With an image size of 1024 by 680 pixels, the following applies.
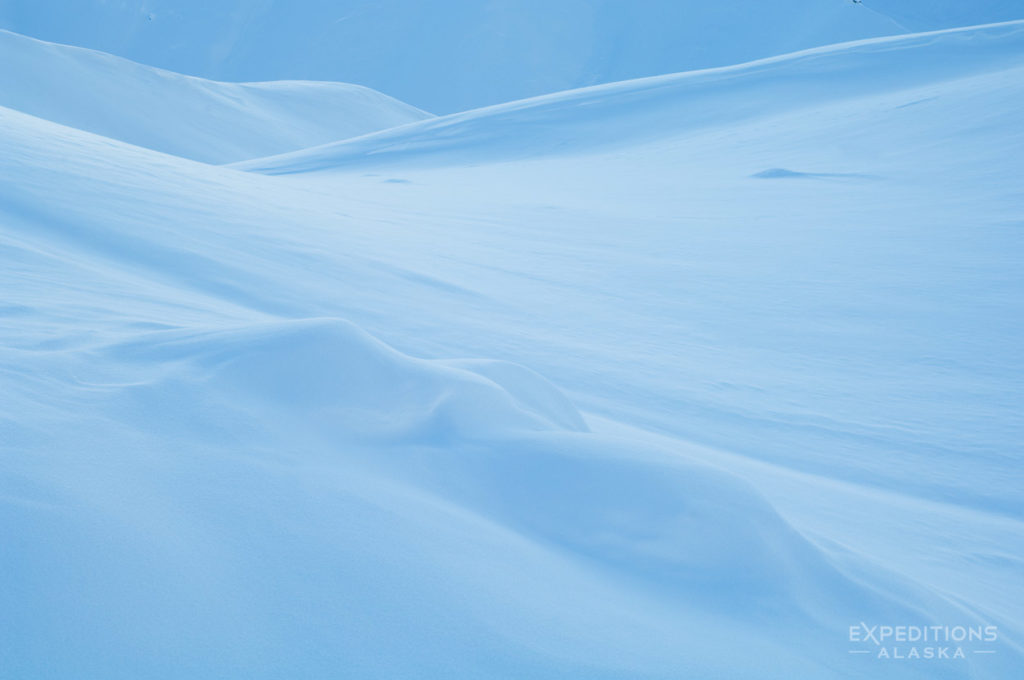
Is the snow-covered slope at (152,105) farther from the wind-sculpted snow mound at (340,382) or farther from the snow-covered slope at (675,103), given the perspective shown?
the wind-sculpted snow mound at (340,382)

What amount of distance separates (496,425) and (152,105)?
35.6ft

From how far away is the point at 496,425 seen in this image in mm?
1410

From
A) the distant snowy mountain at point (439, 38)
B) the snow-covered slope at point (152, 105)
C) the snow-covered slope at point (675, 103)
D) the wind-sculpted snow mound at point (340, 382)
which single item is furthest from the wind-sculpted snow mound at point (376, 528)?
the distant snowy mountain at point (439, 38)

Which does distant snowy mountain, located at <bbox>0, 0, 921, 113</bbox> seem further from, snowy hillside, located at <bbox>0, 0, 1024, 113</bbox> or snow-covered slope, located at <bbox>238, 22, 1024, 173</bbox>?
snow-covered slope, located at <bbox>238, 22, 1024, 173</bbox>

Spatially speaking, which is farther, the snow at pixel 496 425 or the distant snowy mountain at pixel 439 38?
the distant snowy mountain at pixel 439 38

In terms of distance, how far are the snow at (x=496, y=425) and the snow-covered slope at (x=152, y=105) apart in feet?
20.3

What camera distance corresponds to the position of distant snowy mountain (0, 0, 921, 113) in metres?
33.9

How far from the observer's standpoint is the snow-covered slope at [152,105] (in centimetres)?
1027

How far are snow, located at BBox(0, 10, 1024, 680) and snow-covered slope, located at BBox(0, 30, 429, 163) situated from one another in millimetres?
6196

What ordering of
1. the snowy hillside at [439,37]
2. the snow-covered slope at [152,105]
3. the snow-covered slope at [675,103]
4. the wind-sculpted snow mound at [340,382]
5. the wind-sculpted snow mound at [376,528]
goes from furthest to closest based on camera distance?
the snowy hillside at [439,37] < the snow-covered slope at [152,105] < the snow-covered slope at [675,103] < the wind-sculpted snow mound at [340,382] < the wind-sculpted snow mound at [376,528]

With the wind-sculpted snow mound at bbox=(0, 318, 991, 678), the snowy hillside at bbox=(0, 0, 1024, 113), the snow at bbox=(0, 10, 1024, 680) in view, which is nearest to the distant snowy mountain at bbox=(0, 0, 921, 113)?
the snowy hillside at bbox=(0, 0, 1024, 113)

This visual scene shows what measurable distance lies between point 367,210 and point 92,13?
35949 mm

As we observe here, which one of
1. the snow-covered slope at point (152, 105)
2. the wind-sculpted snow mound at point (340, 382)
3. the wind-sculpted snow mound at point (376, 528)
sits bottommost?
the wind-sculpted snow mound at point (376, 528)

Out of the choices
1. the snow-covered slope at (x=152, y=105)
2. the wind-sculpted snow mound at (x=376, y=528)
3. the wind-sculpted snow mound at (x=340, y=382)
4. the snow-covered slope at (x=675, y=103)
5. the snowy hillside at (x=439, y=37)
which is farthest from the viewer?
Answer: the snowy hillside at (x=439, y=37)
